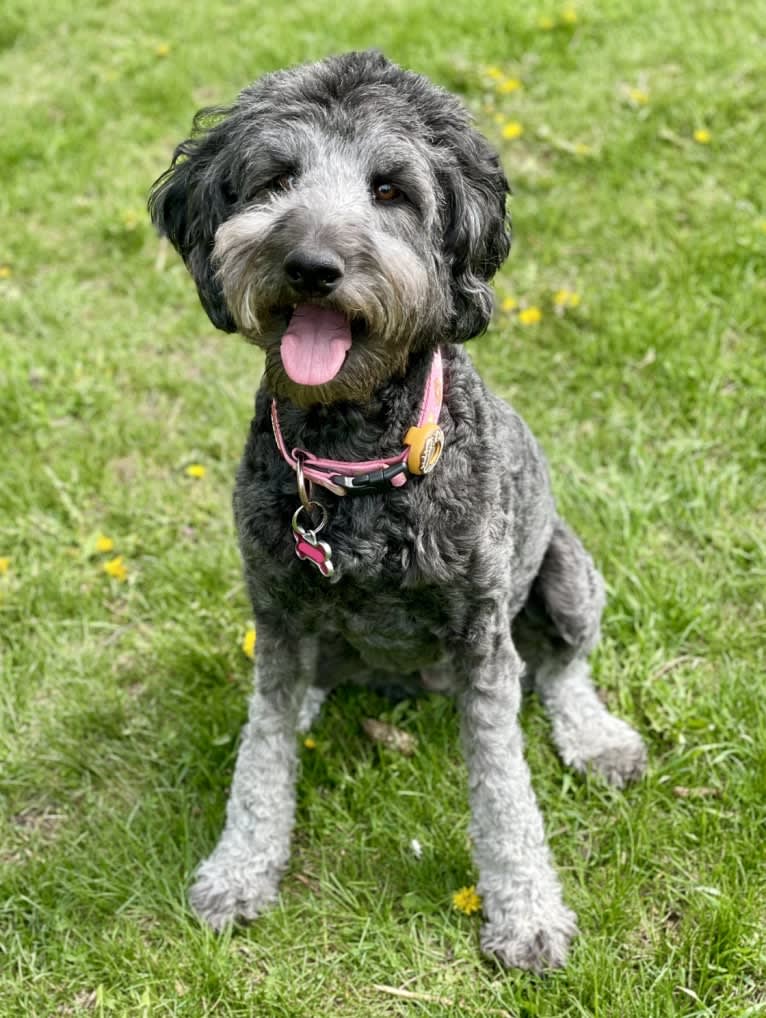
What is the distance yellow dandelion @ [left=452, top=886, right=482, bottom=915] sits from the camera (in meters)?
3.28

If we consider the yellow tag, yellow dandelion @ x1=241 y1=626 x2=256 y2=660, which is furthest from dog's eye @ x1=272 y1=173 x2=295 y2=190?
yellow dandelion @ x1=241 y1=626 x2=256 y2=660

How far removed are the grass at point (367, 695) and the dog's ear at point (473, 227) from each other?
1664mm

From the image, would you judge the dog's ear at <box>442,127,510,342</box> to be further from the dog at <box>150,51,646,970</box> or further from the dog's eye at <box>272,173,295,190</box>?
the dog's eye at <box>272,173,295,190</box>

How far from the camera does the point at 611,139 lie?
610 centimetres

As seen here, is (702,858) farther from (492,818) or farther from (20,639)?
(20,639)

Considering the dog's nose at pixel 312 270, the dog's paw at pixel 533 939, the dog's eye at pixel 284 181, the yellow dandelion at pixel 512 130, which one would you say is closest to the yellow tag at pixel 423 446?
the dog's nose at pixel 312 270

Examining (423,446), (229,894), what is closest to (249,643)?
(229,894)

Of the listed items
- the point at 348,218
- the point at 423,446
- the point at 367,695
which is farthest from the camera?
the point at 367,695

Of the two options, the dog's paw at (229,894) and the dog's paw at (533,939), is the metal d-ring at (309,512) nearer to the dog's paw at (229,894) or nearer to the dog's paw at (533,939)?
the dog's paw at (229,894)

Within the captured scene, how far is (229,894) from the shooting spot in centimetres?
328

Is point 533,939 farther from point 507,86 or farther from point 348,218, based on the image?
point 507,86

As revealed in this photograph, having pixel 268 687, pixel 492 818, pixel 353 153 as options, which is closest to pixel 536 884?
pixel 492 818

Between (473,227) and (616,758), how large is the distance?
193 cm

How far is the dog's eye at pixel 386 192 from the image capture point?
8.63 feet
